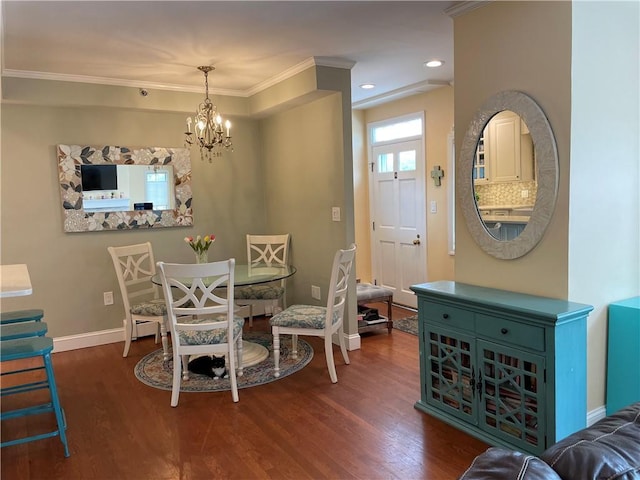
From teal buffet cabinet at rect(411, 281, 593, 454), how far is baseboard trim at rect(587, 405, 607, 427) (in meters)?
0.25

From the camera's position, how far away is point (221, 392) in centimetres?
336

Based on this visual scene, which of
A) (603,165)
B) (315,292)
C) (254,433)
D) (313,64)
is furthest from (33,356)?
(603,165)

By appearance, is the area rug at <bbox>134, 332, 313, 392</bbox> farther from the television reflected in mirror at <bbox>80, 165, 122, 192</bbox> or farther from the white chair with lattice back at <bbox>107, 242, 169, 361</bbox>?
the television reflected in mirror at <bbox>80, 165, 122, 192</bbox>

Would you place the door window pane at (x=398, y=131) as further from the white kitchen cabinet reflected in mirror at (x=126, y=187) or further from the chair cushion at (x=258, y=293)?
the white kitchen cabinet reflected in mirror at (x=126, y=187)

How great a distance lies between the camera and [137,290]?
4711 mm

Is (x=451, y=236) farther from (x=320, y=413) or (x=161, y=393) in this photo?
(x=161, y=393)

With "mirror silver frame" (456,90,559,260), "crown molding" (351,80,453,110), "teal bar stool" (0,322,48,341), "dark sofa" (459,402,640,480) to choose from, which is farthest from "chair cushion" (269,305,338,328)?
"crown molding" (351,80,453,110)

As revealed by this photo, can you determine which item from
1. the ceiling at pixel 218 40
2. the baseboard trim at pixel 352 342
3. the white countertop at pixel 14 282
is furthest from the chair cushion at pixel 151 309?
the ceiling at pixel 218 40

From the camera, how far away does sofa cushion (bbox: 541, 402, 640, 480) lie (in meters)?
0.94

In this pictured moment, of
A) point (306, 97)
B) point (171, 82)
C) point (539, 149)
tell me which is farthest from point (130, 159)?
point (539, 149)

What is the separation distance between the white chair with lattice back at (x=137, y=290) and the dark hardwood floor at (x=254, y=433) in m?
0.43

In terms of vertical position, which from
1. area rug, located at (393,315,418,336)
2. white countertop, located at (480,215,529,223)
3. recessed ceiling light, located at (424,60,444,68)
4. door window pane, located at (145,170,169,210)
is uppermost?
recessed ceiling light, located at (424,60,444,68)

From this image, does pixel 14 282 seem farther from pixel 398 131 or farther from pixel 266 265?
pixel 398 131

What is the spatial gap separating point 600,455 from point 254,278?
287 centimetres
